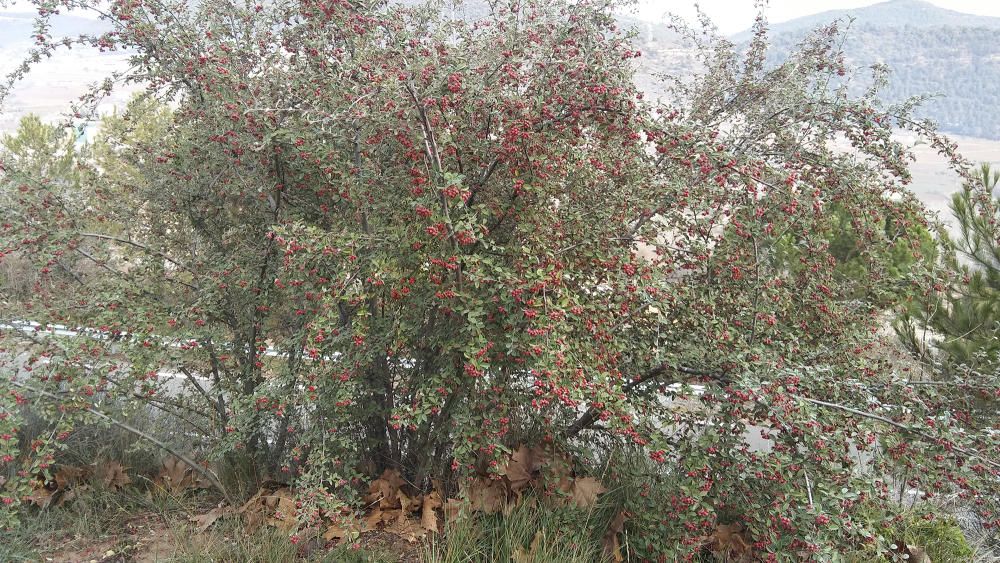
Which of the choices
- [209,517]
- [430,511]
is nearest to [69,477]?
[209,517]

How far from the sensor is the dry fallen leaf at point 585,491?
355cm

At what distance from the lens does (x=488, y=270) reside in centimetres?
304

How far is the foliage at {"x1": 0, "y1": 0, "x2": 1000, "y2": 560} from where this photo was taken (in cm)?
285

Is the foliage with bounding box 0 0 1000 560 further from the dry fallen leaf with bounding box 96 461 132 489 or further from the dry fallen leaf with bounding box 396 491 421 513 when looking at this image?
the dry fallen leaf with bounding box 96 461 132 489

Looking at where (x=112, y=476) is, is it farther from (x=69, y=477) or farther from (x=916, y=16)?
(x=916, y=16)

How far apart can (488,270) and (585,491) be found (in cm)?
142

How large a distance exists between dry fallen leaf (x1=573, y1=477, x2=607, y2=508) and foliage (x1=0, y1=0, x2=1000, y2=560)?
0.81ft

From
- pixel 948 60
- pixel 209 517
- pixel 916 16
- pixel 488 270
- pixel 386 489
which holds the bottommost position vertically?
pixel 209 517

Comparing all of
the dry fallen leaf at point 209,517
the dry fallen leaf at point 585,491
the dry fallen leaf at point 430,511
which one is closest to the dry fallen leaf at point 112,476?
the dry fallen leaf at point 209,517

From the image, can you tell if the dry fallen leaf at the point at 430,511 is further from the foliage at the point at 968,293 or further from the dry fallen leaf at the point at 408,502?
the foliage at the point at 968,293

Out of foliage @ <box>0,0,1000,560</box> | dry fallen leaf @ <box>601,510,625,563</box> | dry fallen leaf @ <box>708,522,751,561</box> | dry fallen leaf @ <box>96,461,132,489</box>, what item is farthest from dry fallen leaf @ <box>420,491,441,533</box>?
dry fallen leaf @ <box>96,461,132,489</box>

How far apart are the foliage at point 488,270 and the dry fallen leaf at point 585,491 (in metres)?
0.25

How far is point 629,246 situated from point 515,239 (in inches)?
22.2

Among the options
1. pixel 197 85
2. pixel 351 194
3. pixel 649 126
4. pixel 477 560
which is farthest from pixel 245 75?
pixel 477 560
